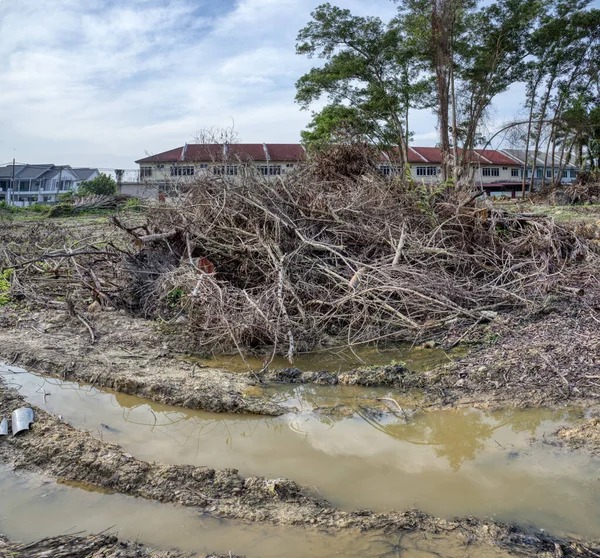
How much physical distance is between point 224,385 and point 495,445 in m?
2.28

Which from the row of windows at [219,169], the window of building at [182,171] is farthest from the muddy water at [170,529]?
the window of building at [182,171]

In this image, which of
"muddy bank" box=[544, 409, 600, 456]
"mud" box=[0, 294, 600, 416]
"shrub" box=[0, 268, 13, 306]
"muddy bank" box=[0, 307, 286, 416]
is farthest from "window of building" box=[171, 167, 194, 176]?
"muddy bank" box=[544, 409, 600, 456]

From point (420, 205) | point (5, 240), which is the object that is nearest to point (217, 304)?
point (420, 205)

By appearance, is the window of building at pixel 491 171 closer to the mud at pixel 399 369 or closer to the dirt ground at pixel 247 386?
the dirt ground at pixel 247 386

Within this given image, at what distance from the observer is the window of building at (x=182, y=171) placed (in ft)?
31.0

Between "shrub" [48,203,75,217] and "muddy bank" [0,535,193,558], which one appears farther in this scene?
"shrub" [48,203,75,217]

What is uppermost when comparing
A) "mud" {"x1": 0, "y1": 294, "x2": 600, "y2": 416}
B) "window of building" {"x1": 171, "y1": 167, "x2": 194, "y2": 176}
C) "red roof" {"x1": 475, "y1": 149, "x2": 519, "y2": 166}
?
"red roof" {"x1": 475, "y1": 149, "x2": 519, "y2": 166}

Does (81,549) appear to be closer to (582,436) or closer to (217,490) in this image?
(217,490)

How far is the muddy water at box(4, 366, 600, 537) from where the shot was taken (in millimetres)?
2828

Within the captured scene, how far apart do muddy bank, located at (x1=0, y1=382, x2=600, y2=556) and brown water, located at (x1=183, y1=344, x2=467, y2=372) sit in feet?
6.15

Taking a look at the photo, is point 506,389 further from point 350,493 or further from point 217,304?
point 217,304

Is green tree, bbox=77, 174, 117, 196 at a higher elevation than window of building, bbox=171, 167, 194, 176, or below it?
higher

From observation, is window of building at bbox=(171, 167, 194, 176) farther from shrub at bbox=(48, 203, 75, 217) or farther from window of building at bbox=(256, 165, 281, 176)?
shrub at bbox=(48, 203, 75, 217)

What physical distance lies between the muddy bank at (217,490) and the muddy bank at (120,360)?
88 centimetres
